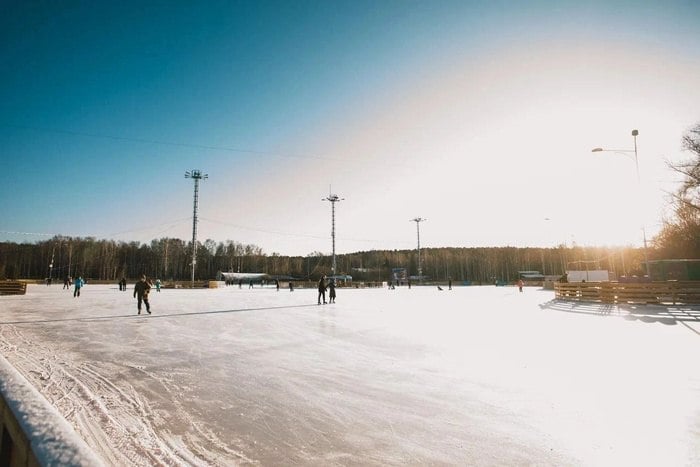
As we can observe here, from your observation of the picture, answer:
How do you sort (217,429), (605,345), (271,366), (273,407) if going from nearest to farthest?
(217,429), (273,407), (271,366), (605,345)

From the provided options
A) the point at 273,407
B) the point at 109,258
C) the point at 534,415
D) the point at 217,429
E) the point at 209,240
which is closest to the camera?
the point at 217,429

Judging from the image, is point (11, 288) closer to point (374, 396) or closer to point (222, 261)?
point (374, 396)

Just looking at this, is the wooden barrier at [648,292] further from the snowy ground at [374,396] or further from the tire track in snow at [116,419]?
the tire track in snow at [116,419]

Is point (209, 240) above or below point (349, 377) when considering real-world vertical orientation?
above

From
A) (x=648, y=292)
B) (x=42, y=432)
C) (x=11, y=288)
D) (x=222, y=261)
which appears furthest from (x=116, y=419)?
(x=222, y=261)

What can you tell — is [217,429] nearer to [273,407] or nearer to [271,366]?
[273,407]

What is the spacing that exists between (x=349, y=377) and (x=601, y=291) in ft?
65.6

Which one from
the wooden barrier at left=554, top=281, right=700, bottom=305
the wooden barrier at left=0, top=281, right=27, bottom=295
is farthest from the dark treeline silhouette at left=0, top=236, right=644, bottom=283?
the wooden barrier at left=554, top=281, right=700, bottom=305

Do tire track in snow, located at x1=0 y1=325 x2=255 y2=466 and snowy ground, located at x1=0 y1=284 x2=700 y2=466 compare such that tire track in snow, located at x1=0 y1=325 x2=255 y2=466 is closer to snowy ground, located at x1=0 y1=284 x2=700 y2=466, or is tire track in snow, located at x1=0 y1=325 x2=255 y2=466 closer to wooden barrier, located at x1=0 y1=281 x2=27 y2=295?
snowy ground, located at x1=0 y1=284 x2=700 y2=466

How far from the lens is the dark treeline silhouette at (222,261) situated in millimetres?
96938

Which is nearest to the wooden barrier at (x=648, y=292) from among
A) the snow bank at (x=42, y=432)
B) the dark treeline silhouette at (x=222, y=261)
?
the snow bank at (x=42, y=432)

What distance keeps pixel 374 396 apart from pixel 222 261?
4961 inches

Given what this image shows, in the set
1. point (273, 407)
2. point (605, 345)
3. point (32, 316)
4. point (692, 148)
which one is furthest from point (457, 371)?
point (692, 148)

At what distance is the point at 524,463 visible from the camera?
9.84ft
